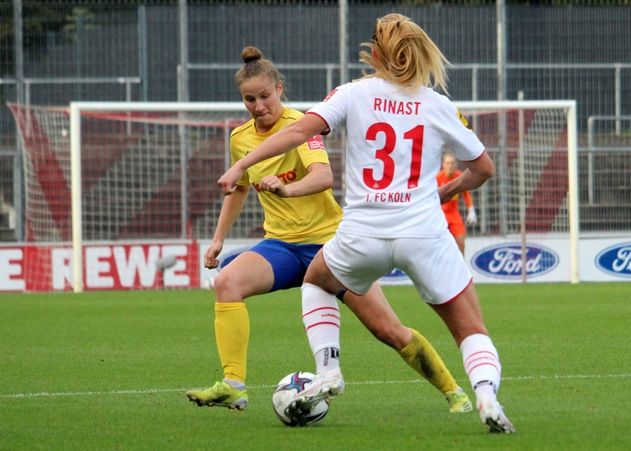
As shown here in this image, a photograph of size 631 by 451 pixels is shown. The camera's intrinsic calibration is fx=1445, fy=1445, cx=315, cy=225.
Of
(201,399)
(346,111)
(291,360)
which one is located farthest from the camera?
(291,360)

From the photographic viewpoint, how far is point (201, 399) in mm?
7332

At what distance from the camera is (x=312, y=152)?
7.54 meters

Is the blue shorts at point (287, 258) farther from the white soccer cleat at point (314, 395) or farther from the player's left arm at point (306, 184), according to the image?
the white soccer cleat at point (314, 395)

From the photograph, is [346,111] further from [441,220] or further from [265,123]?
[265,123]

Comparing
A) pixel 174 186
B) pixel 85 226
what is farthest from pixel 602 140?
pixel 85 226

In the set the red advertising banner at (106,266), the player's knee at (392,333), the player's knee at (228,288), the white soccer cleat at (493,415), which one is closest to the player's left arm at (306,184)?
the player's knee at (228,288)

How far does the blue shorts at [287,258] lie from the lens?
25.1 ft

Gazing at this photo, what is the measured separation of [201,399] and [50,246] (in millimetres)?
14573

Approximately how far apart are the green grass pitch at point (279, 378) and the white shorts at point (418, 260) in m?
0.68

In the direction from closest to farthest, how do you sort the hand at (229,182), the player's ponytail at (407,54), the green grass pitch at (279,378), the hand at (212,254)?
1. the hand at (229,182)
2. the player's ponytail at (407,54)
3. the green grass pitch at (279,378)
4. the hand at (212,254)

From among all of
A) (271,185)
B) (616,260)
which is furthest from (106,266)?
(271,185)

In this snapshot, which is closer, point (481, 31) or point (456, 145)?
point (456, 145)

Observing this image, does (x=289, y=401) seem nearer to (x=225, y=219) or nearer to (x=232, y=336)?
(x=232, y=336)

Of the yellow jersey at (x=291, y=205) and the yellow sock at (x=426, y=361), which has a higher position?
the yellow jersey at (x=291, y=205)
